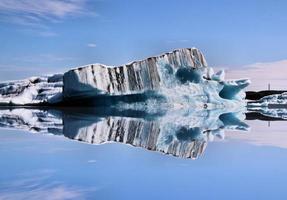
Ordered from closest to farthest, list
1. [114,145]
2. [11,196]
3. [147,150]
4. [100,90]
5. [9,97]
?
[11,196]
[147,150]
[114,145]
[100,90]
[9,97]

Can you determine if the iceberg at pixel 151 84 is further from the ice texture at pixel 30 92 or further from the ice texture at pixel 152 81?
the ice texture at pixel 30 92

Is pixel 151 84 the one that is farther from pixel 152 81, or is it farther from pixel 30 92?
pixel 30 92

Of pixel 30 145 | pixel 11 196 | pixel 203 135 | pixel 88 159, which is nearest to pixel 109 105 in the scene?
pixel 203 135

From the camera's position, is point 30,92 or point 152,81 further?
point 30,92

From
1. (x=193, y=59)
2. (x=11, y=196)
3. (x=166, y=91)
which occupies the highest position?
(x=193, y=59)

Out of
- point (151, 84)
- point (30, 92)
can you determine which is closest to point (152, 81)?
point (151, 84)

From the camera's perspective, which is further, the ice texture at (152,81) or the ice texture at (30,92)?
the ice texture at (30,92)

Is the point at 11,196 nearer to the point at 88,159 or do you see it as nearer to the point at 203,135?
the point at 88,159

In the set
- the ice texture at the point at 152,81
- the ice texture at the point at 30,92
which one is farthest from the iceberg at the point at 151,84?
the ice texture at the point at 30,92

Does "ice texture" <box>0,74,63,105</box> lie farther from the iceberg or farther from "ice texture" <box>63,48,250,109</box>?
"ice texture" <box>63,48,250,109</box>
